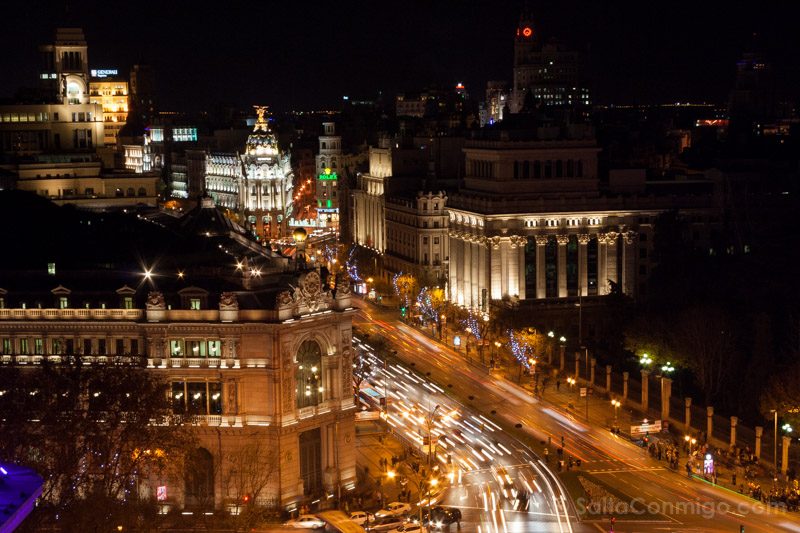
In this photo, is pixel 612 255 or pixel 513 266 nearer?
pixel 513 266

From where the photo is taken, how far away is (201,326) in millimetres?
85562

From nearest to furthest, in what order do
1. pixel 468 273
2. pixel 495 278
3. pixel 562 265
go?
pixel 495 278 → pixel 562 265 → pixel 468 273

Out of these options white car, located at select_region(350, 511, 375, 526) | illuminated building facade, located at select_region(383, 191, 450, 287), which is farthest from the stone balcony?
illuminated building facade, located at select_region(383, 191, 450, 287)

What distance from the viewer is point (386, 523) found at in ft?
262

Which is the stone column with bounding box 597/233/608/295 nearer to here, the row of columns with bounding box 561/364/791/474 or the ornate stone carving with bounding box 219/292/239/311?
the row of columns with bounding box 561/364/791/474

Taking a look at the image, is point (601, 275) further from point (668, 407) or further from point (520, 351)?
point (668, 407)

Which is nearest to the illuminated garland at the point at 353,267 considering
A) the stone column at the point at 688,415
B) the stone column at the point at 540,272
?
the stone column at the point at 540,272

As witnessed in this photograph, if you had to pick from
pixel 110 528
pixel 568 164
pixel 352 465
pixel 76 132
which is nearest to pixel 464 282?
pixel 568 164

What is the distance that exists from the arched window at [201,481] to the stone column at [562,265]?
2818 inches

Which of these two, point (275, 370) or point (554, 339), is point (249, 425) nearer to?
point (275, 370)

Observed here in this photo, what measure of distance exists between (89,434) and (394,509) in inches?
716

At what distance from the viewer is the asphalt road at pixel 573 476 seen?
80.6 m

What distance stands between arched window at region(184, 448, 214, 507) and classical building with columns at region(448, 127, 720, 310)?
6693 cm

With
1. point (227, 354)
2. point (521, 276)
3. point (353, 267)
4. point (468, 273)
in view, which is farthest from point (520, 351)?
point (353, 267)
